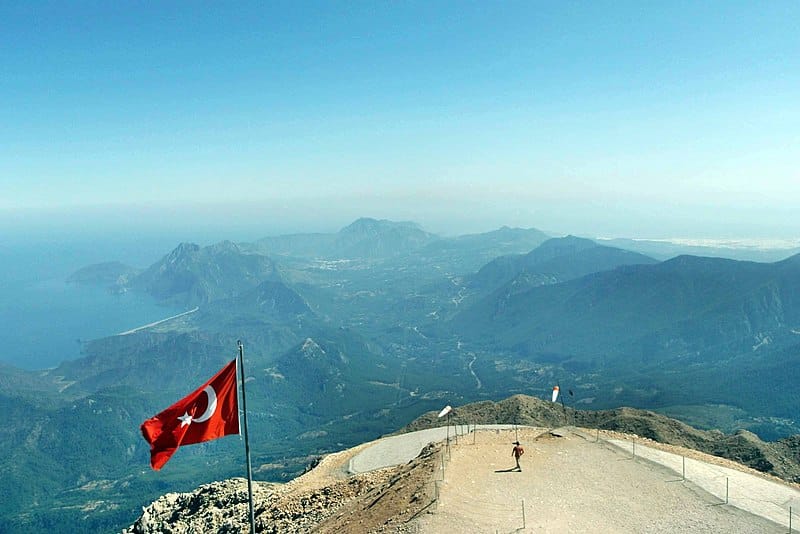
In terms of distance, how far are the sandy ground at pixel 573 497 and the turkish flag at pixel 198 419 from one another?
1193cm

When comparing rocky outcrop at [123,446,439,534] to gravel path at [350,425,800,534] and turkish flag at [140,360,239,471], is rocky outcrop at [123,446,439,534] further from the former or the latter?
turkish flag at [140,360,239,471]

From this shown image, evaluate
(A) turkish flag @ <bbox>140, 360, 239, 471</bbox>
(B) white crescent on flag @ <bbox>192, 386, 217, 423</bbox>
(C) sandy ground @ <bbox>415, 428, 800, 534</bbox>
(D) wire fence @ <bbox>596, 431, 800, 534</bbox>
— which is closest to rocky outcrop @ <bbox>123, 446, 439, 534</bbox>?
(C) sandy ground @ <bbox>415, 428, 800, 534</bbox>

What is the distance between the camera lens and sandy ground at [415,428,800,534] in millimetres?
26750

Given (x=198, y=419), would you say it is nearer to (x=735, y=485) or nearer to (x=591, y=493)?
(x=591, y=493)

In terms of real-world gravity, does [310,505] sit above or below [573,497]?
below

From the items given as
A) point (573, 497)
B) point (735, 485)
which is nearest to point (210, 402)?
point (573, 497)

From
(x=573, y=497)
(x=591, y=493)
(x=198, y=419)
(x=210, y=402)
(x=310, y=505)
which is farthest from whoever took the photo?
(x=310, y=505)

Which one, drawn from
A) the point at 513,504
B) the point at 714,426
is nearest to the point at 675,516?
the point at 513,504

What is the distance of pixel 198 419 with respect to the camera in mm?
19656

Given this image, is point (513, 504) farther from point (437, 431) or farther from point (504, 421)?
point (504, 421)

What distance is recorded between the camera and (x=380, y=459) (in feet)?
180

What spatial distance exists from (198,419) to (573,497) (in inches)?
882

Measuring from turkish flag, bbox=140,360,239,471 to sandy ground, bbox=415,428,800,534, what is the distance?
11.9 metres

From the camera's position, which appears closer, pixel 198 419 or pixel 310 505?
pixel 198 419
